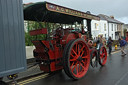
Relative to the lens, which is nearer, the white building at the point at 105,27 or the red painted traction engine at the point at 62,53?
the red painted traction engine at the point at 62,53

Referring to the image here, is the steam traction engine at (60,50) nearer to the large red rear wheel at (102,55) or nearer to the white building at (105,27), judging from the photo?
the large red rear wheel at (102,55)

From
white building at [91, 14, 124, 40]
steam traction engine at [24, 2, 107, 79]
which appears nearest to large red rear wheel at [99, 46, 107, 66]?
steam traction engine at [24, 2, 107, 79]

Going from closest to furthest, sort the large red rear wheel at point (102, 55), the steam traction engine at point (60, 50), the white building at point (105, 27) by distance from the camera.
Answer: the steam traction engine at point (60, 50)
the large red rear wheel at point (102, 55)
the white building at point (105, 27)

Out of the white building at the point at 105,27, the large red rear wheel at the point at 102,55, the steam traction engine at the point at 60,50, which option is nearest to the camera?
the steam traction engine at the point at 60,50

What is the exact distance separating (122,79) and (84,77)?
1396 mm

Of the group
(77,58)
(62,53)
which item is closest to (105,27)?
(77,58)

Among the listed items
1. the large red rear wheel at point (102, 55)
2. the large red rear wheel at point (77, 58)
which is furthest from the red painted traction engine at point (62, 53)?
the large red rear wheel at point (102, 55)

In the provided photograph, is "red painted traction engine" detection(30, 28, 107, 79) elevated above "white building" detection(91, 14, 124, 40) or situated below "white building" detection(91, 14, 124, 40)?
below

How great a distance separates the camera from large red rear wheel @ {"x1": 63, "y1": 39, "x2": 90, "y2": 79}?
Result: 459 centimetres

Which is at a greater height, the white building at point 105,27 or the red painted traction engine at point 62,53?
the white building at point 105,27

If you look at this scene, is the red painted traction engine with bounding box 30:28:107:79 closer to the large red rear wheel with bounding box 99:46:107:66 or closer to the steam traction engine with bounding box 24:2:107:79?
the steam traction engine with bounding box 24:2:107:79

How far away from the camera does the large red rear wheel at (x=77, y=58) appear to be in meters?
4.59

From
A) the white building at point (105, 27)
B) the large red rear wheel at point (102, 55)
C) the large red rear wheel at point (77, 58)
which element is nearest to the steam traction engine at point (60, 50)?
the large red rear wheel at point (77, 58)

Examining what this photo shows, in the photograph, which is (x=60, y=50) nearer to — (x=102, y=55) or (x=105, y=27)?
(x=102, y=55)
